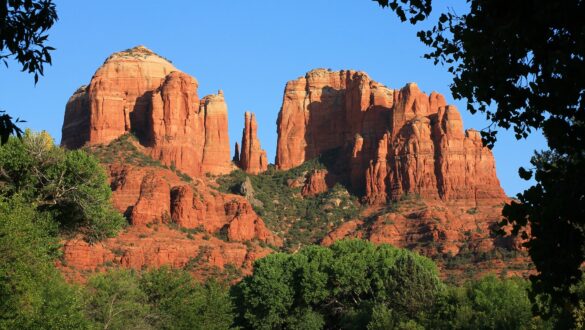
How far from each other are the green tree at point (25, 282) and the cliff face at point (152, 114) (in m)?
107

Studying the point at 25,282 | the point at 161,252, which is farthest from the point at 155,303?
the point at 161,252

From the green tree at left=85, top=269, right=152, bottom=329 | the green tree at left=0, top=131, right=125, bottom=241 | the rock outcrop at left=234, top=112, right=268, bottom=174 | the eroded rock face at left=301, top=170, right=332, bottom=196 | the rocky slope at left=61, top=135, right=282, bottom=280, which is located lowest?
the green tree at left=85, top=269, right=152, bottom=329

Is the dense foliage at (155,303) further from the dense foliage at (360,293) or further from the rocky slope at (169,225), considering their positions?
the rocky slope at (169,225)

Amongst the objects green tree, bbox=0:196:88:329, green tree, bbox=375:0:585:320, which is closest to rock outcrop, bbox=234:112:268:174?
green tree, bbox=0:196:88:329

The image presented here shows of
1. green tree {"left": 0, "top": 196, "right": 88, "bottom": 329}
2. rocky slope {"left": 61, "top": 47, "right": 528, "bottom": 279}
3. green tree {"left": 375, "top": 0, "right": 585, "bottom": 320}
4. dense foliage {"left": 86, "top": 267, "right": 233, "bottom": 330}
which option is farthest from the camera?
rocky slope {"left": 61, "top": 47, "right": 528, "bottom": 279}

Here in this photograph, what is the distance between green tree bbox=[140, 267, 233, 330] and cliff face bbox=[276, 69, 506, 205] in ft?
268

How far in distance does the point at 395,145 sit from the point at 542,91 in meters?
140

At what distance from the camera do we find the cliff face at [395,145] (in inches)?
6068

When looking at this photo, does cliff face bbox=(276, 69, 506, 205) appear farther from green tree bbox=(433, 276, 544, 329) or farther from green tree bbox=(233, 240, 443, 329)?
green tree bbox=(433, 276, 544, 329)

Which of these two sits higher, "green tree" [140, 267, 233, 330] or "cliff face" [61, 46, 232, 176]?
"cliff face" [61, 46, 232, 176]

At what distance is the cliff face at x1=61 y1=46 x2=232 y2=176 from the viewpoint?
153500 millimetres

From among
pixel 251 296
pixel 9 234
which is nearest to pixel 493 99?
pixel 9 234

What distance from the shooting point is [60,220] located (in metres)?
54.0

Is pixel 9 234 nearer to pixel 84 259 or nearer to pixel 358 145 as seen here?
pixel 84 259
